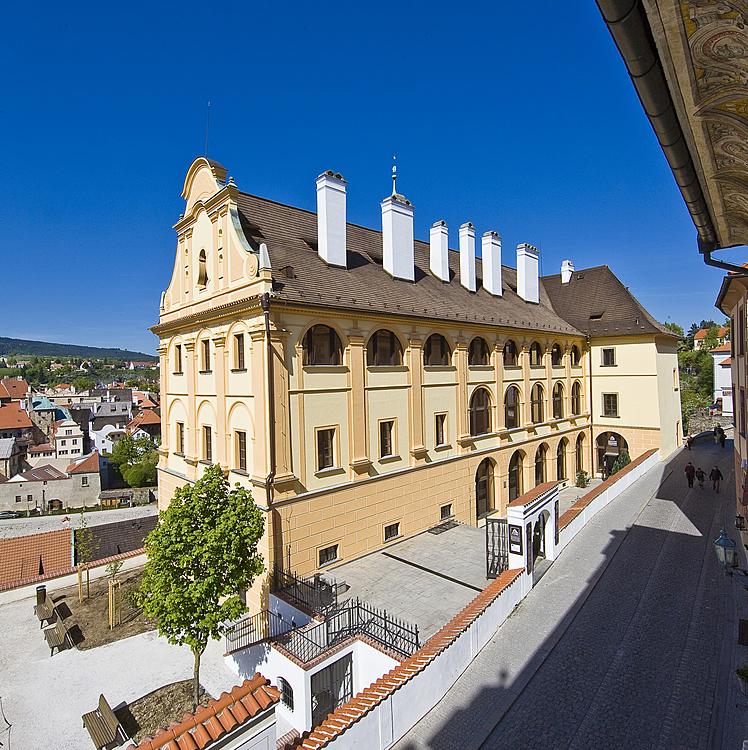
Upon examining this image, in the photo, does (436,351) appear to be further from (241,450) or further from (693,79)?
(693,79)

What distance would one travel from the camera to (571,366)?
3094 centimetres

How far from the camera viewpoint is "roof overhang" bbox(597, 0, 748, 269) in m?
2.83

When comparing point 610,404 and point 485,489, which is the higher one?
point 610,404

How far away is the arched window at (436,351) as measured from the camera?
20.5 meters

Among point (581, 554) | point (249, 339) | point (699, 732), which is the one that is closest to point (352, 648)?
point (699, 732)

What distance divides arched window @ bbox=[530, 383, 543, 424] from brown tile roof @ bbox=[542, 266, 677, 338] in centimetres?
711

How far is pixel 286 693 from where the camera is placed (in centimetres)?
1184

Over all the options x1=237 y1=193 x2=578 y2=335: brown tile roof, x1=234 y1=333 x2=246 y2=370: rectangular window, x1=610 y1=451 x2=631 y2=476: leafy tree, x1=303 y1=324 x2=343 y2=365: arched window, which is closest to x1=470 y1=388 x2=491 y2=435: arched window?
x1=237 y1=193 x2=578 y2=335: brown tile roof

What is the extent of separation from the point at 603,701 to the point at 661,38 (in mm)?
10327

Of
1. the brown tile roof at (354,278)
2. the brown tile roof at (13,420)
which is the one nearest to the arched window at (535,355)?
the brown tile roof at (354,278)

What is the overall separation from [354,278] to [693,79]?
613 inches

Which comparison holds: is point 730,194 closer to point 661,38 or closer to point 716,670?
point 661,38

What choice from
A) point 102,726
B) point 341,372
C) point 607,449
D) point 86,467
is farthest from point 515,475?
point 86,467

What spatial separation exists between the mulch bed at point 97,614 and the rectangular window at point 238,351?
9.38 metres
